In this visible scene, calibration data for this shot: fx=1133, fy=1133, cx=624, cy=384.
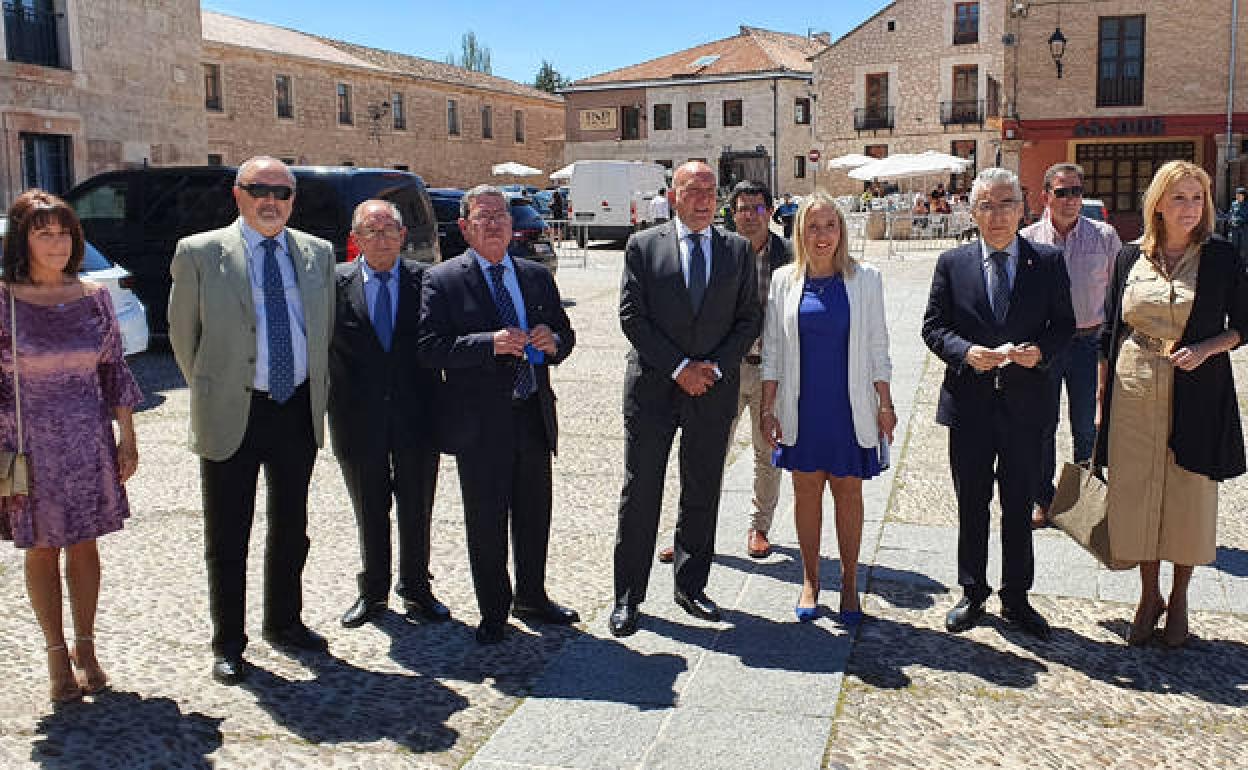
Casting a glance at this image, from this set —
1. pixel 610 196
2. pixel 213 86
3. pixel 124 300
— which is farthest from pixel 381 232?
pixel 213 86

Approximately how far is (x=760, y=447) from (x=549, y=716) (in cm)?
215

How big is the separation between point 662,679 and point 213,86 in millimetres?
35928

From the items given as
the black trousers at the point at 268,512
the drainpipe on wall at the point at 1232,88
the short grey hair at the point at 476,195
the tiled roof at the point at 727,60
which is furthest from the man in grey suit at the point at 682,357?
the tiled roof at the point at 727,60

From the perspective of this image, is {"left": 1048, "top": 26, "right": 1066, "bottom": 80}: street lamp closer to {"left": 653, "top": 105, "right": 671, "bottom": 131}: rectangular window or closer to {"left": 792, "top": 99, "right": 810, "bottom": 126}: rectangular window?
{"left": 792, "top": 99, "right": 810, "bottom": 126}: rectangular window

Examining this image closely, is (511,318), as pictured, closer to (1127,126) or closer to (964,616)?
(964,616)

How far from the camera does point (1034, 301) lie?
437cm

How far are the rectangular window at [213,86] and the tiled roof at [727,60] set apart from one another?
1973cm

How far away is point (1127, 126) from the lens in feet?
88.9

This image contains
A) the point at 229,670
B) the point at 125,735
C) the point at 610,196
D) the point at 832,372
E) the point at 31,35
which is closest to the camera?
the point at 125,735

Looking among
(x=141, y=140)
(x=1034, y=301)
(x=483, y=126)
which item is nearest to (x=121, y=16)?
(x=141, y=140)

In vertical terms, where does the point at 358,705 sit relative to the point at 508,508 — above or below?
below

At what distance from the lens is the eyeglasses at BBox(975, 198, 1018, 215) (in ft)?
14.2

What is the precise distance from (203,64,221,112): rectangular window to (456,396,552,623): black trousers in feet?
114

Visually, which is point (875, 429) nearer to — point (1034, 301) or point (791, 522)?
point (1034, 301)
